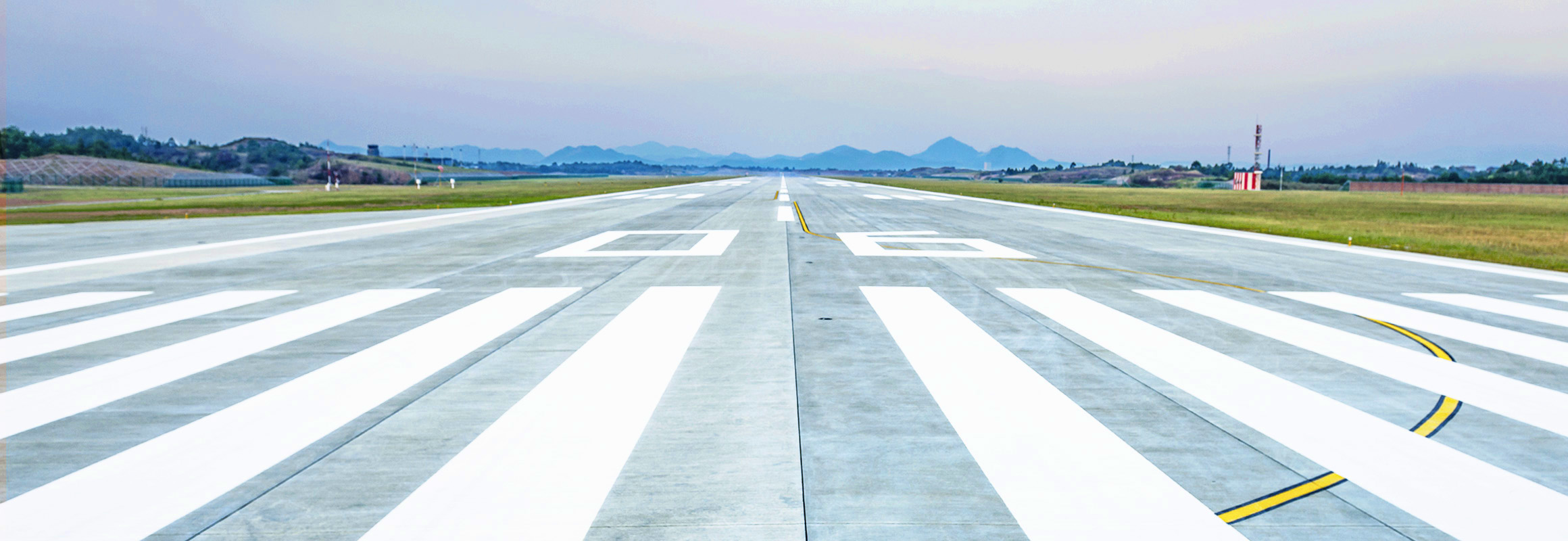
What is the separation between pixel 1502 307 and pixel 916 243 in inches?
380

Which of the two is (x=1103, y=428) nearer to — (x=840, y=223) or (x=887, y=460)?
(x=887, y=460)

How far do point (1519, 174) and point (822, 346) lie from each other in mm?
150323

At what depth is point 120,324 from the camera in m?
8.06

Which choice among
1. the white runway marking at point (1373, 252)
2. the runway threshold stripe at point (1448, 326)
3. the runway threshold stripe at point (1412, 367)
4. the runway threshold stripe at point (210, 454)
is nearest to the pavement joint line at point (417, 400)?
the runway threshold stripe at point (210, 454)

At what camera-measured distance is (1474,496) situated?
3.81 m

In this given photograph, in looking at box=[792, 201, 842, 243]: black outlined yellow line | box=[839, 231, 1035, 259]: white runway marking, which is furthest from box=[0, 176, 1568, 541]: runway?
box=[792, 201, 842, 243]: black outlined yellow line

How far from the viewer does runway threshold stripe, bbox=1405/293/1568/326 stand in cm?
860

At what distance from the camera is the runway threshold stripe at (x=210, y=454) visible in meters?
3.57

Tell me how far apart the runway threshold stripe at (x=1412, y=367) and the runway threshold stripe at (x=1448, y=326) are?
2.95 ft

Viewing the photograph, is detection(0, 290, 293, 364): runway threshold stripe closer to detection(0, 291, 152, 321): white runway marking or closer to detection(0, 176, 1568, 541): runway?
detection(0, 176, 1568, 541): runway

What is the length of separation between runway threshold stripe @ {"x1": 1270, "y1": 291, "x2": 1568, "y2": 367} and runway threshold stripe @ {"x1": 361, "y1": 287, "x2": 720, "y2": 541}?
7274mm

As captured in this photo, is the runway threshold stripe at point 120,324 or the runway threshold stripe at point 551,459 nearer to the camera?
the runway threshold stripe at point 551,459

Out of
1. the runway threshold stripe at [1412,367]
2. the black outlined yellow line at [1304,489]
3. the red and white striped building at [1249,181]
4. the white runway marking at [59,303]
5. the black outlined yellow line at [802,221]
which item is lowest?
the black outlined yellow line at [1304,489]

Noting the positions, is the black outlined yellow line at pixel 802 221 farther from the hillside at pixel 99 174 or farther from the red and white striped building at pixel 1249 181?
the red and white striped building at pixel 1249 181
